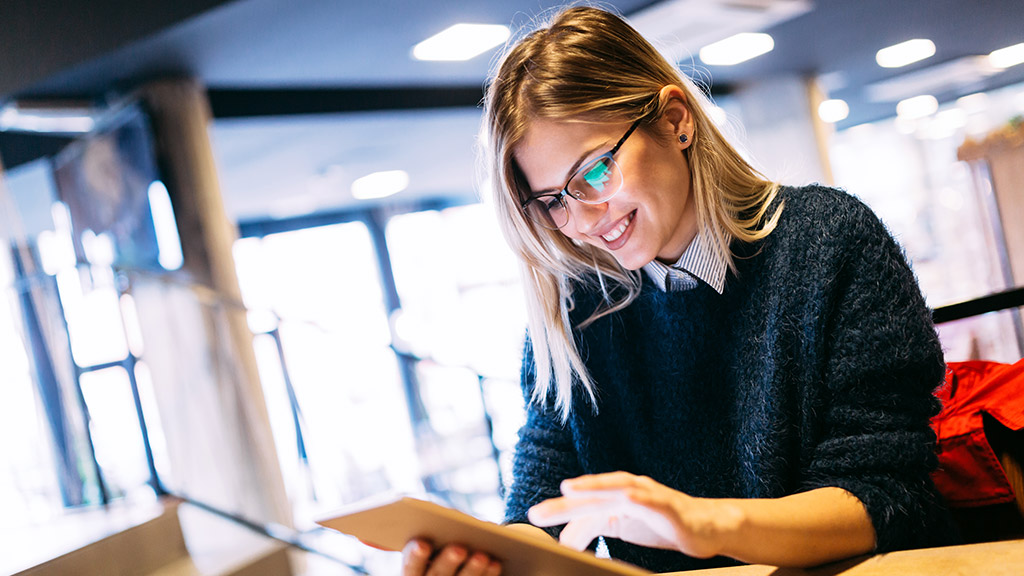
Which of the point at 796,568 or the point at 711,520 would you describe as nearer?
the point at 711,520

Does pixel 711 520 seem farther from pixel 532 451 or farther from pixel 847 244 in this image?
pixel 532 451

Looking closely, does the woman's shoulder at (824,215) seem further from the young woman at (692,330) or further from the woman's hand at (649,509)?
the woman's hand at (649,509)

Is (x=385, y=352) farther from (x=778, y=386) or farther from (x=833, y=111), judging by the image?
(x=778, y=386)

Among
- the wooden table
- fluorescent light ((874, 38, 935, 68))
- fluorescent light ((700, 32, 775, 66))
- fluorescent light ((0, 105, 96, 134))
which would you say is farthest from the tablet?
fluorescent light ((700, 32, 775, 66))

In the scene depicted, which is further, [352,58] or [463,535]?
[352,58]

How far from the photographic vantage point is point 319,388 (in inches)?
395

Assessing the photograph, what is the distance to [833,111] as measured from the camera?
828cm

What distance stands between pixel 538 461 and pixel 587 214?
48 centimetres

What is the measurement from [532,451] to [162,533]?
6.71 feet

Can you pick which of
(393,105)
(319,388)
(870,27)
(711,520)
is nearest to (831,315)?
(711,520)

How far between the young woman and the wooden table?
3 cm

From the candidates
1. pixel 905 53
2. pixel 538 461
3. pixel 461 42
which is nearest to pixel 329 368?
pixel 461 42

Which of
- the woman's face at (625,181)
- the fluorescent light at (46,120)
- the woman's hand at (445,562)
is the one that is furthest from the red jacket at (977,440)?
the fluorescent light at (46,120)

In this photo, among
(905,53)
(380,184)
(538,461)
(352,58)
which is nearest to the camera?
(538,461)
